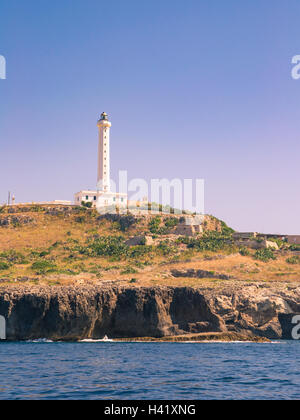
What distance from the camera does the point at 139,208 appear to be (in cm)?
12862

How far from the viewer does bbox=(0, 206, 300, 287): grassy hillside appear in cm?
9075

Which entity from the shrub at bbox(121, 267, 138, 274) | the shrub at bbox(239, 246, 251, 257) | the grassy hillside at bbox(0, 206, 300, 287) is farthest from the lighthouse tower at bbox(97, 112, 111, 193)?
the shrub at bbox(239, 246, 251, 257)

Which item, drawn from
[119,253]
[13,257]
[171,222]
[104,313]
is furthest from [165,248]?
[104,313]

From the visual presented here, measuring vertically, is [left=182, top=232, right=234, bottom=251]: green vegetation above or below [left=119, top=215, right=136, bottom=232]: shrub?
below

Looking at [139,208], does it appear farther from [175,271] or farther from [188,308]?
[188,308]

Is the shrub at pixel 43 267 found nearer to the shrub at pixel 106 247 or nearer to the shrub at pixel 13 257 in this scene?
the shrub at pixel 13 257

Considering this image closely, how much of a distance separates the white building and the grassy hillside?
12.3ft

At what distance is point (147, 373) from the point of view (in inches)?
1335

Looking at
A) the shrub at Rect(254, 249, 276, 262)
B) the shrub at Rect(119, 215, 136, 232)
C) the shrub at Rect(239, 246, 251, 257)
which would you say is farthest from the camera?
the shrub at Rect(119, 215, 136, 232)

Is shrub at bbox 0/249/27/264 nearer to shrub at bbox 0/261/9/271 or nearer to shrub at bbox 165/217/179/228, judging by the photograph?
shrub at bbox 0/261/9/271

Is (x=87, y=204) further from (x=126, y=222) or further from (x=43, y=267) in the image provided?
(x=43, y=267)

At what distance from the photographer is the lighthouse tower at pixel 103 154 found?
405 feet

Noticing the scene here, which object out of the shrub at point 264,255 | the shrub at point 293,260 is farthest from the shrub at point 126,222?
the shrub at point 293,260
